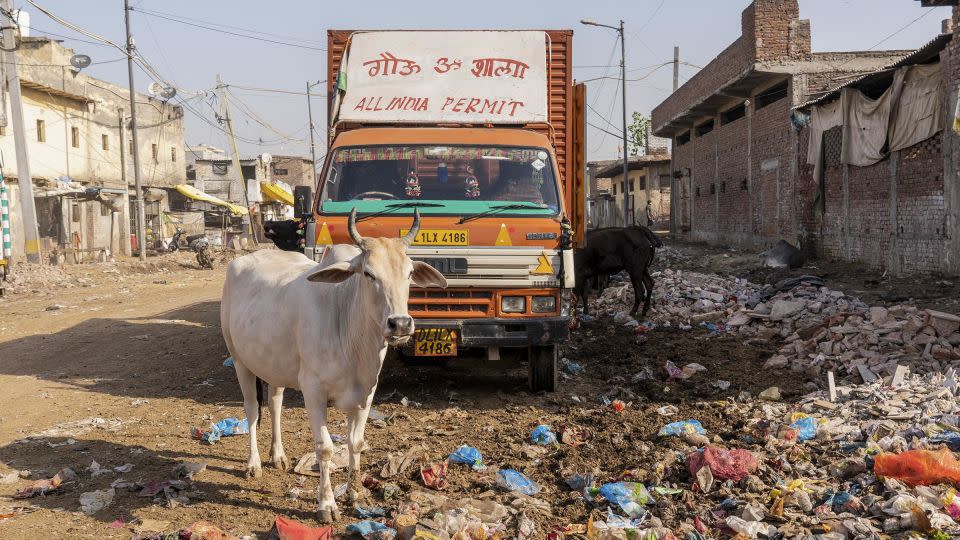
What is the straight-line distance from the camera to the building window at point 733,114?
25562 millimetres

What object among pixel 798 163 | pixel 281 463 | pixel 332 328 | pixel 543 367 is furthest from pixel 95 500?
pixel 798 163

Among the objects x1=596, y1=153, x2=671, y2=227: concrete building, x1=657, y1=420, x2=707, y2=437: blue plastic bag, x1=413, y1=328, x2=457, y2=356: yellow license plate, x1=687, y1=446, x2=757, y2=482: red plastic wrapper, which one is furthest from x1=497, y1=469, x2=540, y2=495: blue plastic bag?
x1=596, y1=153, x2=671, y2=227: concrete building

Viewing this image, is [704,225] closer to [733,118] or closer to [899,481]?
[733,118]

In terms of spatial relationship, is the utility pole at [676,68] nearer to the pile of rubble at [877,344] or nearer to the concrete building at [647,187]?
the concrete building at [647,187]

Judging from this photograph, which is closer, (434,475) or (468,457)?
(434,475)

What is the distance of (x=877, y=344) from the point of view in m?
8.61

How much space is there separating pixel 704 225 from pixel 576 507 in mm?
24842

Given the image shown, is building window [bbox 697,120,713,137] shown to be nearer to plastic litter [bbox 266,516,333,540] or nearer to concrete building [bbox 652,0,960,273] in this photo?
concrete building [bbox 652,0,960,273]

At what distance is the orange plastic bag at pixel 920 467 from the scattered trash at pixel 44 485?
198 inches

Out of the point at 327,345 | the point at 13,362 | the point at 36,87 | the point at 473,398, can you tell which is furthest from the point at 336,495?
the point at 36,87

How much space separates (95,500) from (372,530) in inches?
71.2

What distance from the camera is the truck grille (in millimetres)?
7016

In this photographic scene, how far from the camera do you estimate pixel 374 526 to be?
447cm

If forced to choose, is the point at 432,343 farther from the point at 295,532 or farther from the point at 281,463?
the point at 295,532
